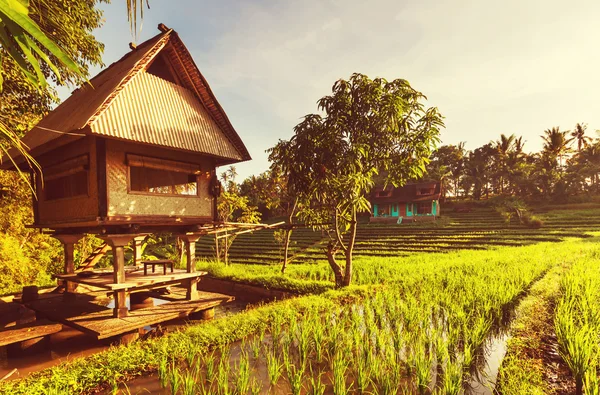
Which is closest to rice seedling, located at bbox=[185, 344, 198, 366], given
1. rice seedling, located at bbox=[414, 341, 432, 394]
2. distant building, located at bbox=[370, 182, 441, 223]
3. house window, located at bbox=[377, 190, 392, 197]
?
rice seedling, located at bbox=[414, 341, 432, 394]

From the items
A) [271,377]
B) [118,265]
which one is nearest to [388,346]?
[271,377]

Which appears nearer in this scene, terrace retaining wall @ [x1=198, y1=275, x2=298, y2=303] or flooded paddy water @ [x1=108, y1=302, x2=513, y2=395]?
flooded paddy water @ [x1=108, y1=302, x2=513, y2=395]

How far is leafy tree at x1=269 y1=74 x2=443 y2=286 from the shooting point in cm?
1005

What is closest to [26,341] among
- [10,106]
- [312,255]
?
[10,106]

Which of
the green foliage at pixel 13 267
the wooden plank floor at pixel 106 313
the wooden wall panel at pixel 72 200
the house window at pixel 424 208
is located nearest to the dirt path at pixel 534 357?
the wooden plank floor at pixel 106 313

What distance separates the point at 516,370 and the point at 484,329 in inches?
→ 45.8

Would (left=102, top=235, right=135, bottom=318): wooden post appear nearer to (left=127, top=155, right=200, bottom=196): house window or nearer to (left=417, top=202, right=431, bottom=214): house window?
(left=127, top=155, right=200, bottom=196): house window

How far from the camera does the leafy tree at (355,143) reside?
10.1 m

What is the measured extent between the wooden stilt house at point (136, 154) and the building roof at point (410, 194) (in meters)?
37.8

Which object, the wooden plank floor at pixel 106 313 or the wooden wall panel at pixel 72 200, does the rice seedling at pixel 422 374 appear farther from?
the wooden wall panel at pixel 72 200

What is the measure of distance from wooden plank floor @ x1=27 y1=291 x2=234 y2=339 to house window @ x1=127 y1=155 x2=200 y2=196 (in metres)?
3.36

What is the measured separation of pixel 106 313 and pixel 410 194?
42.6 metres

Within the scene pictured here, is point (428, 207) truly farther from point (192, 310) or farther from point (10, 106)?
point (10, 106)

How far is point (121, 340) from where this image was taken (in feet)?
26.0
